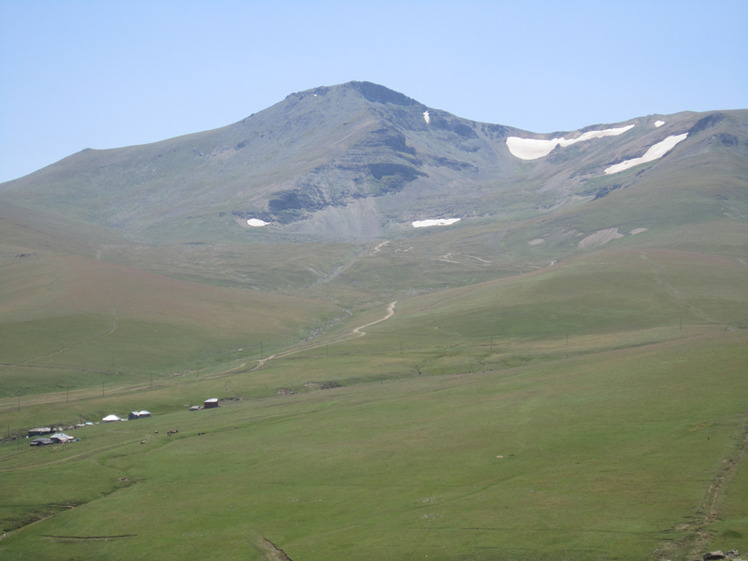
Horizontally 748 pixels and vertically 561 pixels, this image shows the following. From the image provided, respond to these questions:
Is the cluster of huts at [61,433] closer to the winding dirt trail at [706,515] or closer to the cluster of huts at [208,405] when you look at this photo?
the cluster of huts at [208,405]

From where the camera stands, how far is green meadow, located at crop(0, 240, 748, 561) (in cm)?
5016

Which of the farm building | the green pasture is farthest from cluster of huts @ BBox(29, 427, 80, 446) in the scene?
the farm building

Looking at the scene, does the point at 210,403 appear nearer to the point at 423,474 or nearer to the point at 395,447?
the point at 395,447

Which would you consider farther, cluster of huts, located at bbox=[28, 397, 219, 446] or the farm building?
the farm building

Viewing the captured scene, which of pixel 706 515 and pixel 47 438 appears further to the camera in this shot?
pixel 47 438

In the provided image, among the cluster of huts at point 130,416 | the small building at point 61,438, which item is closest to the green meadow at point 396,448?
the cluster of huts at point 130,416

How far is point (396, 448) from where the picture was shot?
252ft

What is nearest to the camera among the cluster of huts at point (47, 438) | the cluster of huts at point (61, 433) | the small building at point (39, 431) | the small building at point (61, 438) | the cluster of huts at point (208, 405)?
the cluster of huts at point (47, 438)

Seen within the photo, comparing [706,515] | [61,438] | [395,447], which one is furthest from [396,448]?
[61,438]

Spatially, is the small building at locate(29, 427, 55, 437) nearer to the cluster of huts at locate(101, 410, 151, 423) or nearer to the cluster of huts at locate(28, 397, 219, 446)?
the cluster of huts at locate(28, 397, 219, 446)

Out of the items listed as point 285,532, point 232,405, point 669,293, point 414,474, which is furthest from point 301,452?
point 669,293

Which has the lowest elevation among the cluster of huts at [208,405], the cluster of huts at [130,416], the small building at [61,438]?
the cluster of huts at [208,405]

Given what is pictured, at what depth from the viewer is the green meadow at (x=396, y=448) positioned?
165 feet

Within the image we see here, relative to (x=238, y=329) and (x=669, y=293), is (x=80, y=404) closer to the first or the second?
(x=238, y=329)
